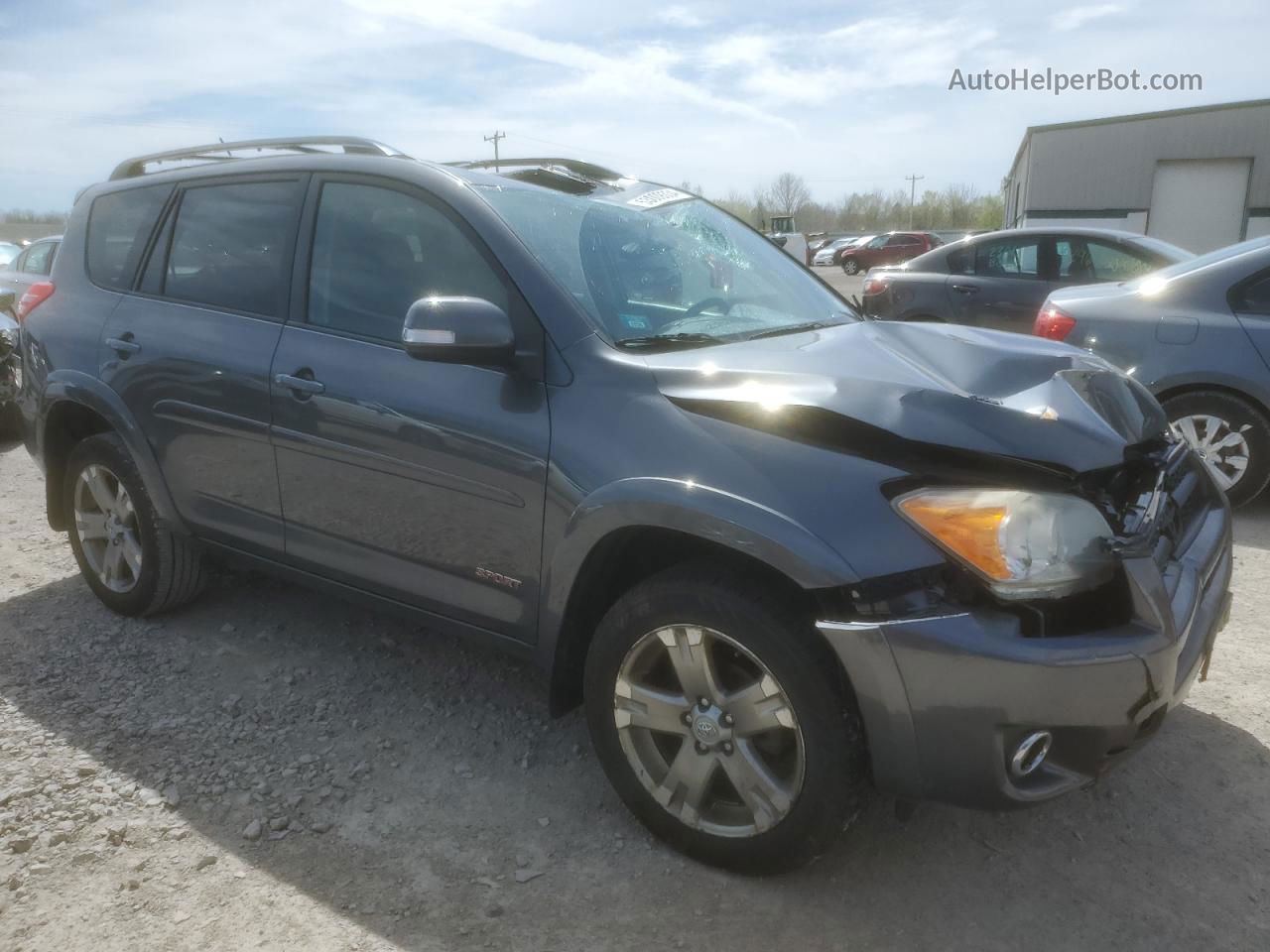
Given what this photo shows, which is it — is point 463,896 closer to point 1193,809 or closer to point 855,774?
point 855,774

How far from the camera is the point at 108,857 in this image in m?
2.45

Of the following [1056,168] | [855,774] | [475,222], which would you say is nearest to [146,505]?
[475,222]

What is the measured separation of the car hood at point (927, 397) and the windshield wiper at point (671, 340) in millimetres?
81

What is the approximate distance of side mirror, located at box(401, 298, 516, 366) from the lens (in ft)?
7.86

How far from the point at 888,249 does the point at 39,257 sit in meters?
29.2

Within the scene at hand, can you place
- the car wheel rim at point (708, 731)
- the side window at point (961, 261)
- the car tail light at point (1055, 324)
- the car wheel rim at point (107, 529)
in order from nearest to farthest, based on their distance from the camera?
the car wheel rim at point (708, 731), the car wheel rim at point (107, 529), the car tail light at point (1055, 324), the side window at point (961, 261)

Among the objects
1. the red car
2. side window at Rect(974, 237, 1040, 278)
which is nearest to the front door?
side window at Rect(974, 237, 1040, 278)

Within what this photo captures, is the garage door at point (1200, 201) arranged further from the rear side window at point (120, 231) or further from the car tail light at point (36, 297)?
the car tail light at point (36, 297)

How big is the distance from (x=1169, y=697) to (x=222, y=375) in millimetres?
2807

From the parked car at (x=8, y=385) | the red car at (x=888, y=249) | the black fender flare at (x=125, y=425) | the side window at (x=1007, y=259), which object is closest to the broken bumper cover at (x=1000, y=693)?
the black fender flare at (x=125, y=425)

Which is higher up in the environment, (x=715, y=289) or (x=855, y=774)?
(x=715, y=289)

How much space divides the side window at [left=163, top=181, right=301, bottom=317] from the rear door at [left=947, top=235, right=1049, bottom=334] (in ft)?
21.0

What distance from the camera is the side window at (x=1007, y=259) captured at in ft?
27.0

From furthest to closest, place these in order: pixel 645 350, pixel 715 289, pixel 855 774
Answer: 1. pixel 715 289
2. pixel 645 350
3. pixel 855 774
